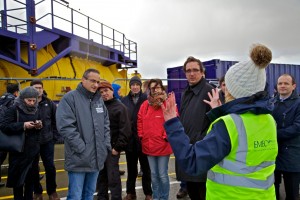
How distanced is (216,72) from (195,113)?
28.7ft

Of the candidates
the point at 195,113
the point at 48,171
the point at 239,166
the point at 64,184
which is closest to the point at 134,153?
the point at 48,171

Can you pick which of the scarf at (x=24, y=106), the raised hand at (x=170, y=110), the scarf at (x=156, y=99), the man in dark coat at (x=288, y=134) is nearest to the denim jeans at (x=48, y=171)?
the scarf at (x=24, y=106)

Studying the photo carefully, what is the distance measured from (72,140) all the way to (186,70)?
1.60 m

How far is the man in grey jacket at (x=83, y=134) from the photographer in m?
3.63

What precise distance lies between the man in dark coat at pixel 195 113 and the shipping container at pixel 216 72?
22.9 ft

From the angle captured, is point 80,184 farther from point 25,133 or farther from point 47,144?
point 47,144

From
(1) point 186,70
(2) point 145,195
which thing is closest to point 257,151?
(1) point 186,70

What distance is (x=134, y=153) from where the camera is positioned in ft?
17.0

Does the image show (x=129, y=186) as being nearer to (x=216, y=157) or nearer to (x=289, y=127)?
(x=289, y=127)

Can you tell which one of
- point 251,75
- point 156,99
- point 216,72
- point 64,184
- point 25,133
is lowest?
point 64,184

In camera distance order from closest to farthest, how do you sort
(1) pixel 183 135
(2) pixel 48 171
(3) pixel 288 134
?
(1) pixel 183 135, (3) pixel 288 134, (2) pixel 48 171

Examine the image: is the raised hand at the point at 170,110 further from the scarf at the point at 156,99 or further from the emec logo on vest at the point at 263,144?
the scarf at the point at 156,99

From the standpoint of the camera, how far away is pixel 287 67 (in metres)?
14.4

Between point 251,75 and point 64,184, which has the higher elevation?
point 251,75
